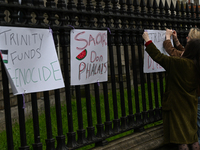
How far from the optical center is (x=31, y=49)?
9.66ft

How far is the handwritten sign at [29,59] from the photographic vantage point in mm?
2754

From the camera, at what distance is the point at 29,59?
9.57ft

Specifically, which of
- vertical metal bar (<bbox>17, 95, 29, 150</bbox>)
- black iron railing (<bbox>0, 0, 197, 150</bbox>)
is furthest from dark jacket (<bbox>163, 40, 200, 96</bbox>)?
vertical metal bar (<bbox>17, 95, 29, 150</bbox>)

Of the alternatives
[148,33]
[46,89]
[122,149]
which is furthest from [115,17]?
[122,149]

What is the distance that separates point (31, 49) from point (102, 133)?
1508 millimetres

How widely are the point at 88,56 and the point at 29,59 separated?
84 cm

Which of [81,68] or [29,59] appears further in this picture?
[81,68]

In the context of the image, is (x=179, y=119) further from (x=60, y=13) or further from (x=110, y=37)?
(x=60, y=13)

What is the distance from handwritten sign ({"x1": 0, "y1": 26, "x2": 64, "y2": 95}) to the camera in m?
2.75

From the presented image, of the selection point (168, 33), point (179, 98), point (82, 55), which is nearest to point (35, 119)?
point (82, 55)

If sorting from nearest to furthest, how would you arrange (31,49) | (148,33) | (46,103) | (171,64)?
(31,49)
(46,103)
(171,64)
(148,33)

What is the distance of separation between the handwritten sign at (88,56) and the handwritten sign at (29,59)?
0.33 meters

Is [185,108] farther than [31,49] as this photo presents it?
Yes

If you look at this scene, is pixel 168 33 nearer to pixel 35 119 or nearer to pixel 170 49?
pixel 170 49
